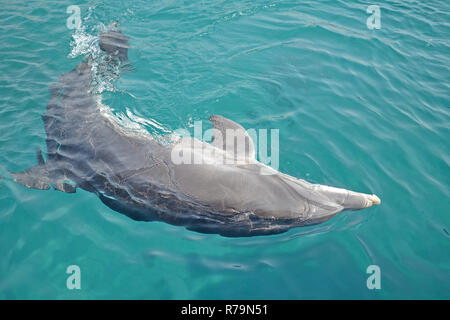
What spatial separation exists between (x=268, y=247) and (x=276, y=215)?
1.76 feet

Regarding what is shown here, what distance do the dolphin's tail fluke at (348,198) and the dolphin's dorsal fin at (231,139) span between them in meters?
1.30

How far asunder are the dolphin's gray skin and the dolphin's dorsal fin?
0.04m

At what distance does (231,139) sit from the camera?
5.93 meters

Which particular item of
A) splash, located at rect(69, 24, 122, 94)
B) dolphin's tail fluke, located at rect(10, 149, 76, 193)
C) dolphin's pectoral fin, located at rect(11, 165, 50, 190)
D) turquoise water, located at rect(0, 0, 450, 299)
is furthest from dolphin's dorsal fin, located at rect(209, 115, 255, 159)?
dolphin's pectoral fin, located at rect(11, 165, 50, 190)

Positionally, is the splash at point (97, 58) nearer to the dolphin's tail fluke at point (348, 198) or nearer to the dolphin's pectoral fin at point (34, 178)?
the dolphin's pectoral fin at point (34, 178)

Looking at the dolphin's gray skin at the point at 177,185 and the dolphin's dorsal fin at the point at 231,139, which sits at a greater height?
the dolphin's dorsal fin at the point at 231,139

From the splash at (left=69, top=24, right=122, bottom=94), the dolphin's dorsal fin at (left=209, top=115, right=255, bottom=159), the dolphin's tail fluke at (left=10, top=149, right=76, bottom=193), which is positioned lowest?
the dolphin's tail fluke at (left=10, top=149, right=76, bottom=193)

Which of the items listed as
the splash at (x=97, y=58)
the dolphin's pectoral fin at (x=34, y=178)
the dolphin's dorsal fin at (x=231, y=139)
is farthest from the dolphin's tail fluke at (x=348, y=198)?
the splash at (x=97, y=58)

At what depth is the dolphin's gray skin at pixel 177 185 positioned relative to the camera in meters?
4.79

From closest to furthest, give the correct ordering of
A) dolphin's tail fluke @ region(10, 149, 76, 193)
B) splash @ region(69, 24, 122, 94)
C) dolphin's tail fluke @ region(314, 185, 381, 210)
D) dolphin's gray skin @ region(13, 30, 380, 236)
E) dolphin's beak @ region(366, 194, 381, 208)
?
1. dolphin's gray skin @ region(13, 30, 380, 236)
2. dolphin's tail fluke @ region(314, 185, 381, 210)
3. dolphin's beak @ region(366, 194, 381, 208)
4. dolphin's tail fluke @ region(10, 149, 76, 193)
5. splash @ region(69, 24, 122, 94)

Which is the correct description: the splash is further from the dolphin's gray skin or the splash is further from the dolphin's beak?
the dolphin's beak

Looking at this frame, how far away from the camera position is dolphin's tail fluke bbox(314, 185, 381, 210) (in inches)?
203

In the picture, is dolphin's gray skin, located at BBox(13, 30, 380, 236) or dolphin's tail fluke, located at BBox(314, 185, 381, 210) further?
dolphin's tail fluke, located at BBox(314, 185, 381, 210)

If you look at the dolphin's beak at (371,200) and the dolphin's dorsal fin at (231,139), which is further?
the dolphin's dorsal fin at (231,139)
